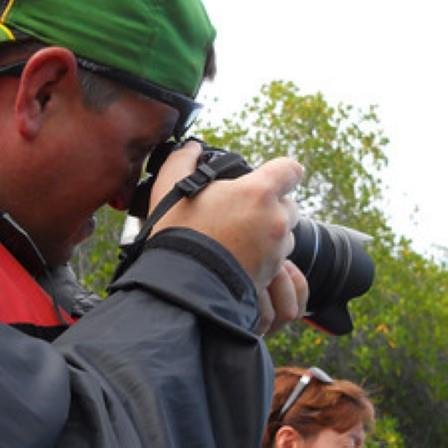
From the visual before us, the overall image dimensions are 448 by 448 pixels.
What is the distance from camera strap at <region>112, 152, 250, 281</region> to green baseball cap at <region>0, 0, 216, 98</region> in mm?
105

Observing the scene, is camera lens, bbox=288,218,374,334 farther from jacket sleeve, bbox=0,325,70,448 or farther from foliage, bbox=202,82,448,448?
foliage, bbox=202,82,448,448

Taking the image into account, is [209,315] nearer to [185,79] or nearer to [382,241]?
[185,79]

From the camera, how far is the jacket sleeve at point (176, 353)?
100 cm

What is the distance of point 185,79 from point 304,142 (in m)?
9.25

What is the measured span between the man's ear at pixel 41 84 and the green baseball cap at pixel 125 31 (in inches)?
1.1

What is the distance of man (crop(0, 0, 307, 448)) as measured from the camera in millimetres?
1047

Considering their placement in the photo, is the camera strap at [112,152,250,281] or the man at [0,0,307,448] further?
the camera strap at [112,152,250,281]

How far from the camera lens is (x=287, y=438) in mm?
3150

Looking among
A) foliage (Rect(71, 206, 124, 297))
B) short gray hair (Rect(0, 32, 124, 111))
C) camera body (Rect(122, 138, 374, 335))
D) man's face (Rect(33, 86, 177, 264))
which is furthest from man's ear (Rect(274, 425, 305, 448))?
foliage (Rect(71, 206, 124, 297))

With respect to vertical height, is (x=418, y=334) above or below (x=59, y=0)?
below

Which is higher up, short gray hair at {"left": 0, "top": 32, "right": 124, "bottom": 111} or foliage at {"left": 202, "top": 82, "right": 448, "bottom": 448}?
short gray hair at {"left": 0, "top": 32, "right": 124, "bottom": 111}

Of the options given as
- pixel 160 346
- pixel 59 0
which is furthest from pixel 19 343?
pixel 59 0

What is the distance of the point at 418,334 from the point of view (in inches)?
396

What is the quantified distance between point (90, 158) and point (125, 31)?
0.16m
